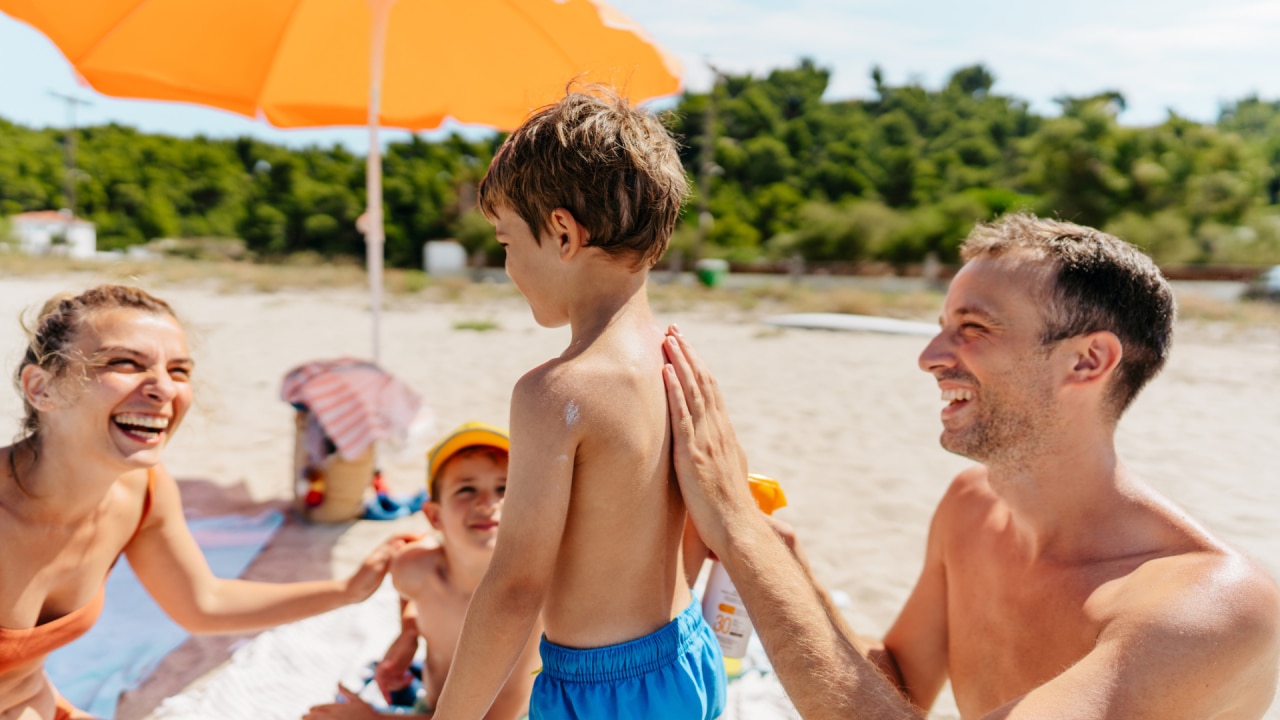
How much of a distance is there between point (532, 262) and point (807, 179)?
44269 millimetres

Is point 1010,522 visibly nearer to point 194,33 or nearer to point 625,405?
point 625,405

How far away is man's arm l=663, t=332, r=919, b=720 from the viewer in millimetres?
1461

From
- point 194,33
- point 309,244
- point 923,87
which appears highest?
point 923,87

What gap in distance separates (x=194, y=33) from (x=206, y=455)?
9.26ft

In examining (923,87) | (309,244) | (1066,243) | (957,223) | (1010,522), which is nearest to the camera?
(1066,243)

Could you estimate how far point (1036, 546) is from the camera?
1842 millimetres

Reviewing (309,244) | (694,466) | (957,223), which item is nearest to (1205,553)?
(694,466)

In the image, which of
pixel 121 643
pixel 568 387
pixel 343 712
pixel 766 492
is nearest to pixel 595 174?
pixel 568 387

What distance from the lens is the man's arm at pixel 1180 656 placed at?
137cm

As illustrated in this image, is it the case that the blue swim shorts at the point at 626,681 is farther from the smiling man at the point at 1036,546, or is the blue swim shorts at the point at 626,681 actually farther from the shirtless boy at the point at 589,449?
the smiling man at the point at 1036,546

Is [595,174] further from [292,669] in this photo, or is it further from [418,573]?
[292,669]

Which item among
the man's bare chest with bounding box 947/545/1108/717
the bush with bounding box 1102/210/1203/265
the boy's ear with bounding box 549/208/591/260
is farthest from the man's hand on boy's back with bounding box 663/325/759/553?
the bush with bounding box 1102/210/1203/265

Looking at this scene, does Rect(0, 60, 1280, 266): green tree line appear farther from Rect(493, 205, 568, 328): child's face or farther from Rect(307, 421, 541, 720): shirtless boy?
Rect(493, 205, 568, 328): child's face

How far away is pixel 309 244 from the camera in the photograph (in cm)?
4216
